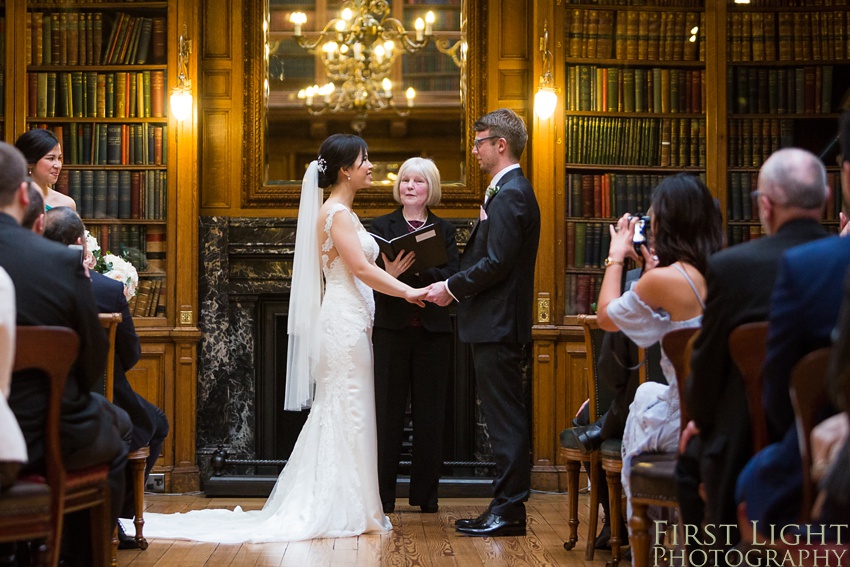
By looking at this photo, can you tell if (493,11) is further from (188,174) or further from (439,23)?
(188,174)

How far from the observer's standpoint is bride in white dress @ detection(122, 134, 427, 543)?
487 centimetres

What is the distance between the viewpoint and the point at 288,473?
16.6 feet

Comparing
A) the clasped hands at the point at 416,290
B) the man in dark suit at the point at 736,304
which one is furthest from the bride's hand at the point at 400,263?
the man in dark suit at the point at 736,304

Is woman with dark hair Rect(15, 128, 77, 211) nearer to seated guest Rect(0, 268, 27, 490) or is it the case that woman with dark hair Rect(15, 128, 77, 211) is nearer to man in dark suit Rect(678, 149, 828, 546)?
seated guest Rect(0, 268, 27, 490)

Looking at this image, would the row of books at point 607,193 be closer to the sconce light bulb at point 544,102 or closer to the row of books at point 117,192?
the sconce light bulb at point 544,102

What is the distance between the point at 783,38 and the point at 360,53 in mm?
2550

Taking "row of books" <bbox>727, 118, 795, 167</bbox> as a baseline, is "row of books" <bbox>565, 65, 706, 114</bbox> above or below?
above

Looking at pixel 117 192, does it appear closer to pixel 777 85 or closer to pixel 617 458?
pixel 617 458

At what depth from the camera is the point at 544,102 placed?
634cm

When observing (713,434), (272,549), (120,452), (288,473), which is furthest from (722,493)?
(288,473)

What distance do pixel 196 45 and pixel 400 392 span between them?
2413mm

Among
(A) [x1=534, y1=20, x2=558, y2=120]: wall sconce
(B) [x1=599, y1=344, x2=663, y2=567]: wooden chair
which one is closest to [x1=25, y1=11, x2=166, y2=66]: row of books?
(A) [x1=534, y1=20, x2=558, y2=120]: wall sconce

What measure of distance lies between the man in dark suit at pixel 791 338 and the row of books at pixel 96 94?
487 centimetres

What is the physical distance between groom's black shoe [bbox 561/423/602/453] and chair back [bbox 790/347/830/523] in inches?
77.9
